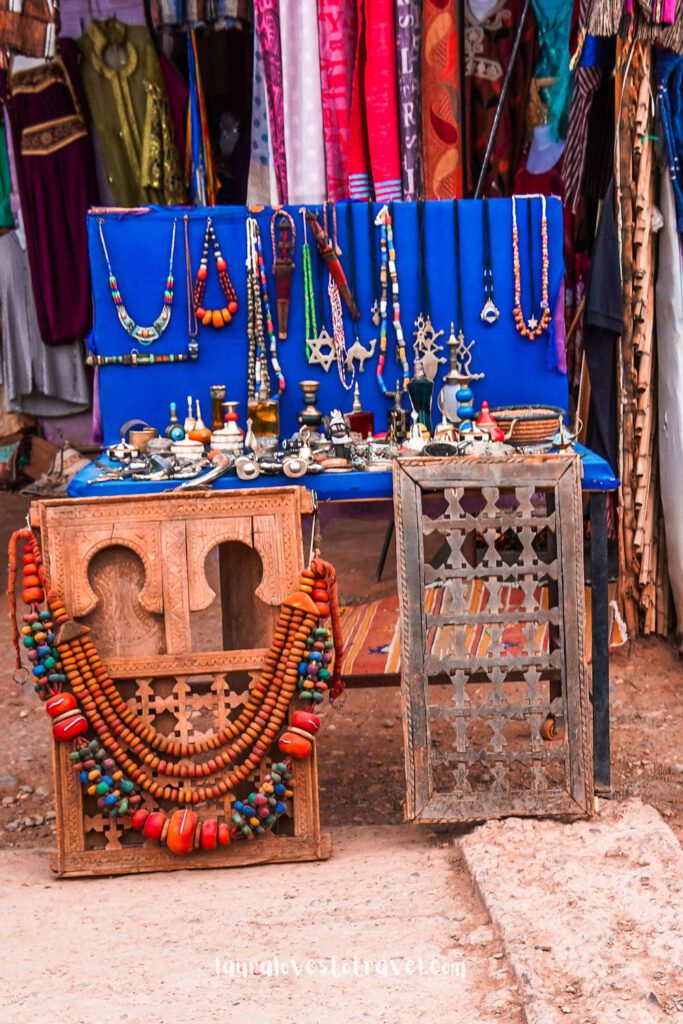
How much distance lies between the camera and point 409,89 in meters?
5.52

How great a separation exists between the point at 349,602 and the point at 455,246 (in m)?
2.35

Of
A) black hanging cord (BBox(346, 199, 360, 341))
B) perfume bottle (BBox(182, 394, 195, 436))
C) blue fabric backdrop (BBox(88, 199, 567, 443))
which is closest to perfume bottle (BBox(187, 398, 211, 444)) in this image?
perfume bottle (BBox(182, 394, 195, 436))

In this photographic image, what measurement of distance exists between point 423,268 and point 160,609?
5.71 ft

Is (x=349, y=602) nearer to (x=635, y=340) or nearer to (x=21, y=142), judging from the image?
(x=635, y=340)

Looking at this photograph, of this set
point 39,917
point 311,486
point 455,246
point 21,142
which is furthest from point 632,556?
point 21,142

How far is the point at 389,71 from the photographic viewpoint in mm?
5488

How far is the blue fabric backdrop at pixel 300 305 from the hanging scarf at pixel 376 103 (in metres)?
0.80

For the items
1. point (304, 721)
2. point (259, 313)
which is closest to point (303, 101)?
point (259, 313)

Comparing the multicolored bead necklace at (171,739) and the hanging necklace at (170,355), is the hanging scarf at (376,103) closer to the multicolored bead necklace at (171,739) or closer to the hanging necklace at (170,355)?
the hanging necklace at (170,355)

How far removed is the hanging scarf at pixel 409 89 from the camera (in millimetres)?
5500

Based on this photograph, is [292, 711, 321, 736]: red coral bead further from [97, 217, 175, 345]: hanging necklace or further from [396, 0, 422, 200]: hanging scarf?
[396, 0, 422, 200]: hanging scarf

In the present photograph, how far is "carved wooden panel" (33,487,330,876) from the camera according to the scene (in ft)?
12.7

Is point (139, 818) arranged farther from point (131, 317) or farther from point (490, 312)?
point (490, 312)

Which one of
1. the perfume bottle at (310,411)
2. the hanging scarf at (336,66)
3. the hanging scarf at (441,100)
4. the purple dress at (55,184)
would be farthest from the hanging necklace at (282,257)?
the purple dress at (55,184)
